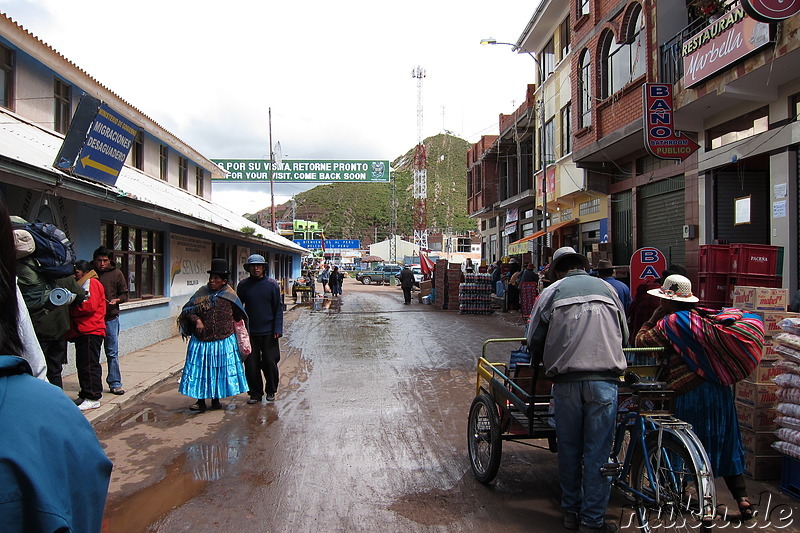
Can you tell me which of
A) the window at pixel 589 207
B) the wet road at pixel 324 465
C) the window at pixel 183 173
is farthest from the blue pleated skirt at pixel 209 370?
the window at pixel 183 173

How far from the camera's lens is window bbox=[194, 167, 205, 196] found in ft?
69.8

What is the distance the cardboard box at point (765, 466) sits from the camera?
169 inches

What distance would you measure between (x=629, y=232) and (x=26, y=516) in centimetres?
1566

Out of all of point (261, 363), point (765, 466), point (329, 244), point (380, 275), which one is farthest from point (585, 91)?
point (380, 275)

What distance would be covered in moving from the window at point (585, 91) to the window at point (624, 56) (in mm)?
788

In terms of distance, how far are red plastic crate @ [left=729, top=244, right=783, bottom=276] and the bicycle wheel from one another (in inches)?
196

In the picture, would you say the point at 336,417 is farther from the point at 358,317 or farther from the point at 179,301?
the point at 358,317

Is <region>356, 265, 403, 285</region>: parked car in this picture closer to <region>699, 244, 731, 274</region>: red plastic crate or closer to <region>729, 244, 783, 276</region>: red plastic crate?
<region>699, 244, 731, 274</region>: red plastic crate

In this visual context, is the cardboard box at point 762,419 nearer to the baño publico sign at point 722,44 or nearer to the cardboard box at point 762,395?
the cardboard box at point 762,395

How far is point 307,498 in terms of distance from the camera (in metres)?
4.04

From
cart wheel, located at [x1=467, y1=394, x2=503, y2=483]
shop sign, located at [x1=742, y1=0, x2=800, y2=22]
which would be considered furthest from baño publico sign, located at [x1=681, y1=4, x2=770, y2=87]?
cart wheel, located at [x1=467, y1=394, x2=503, y2=483]

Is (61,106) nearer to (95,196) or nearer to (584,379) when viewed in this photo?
(95,196)

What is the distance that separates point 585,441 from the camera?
132 inches

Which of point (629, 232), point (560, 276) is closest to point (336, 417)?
point (560, 276)
